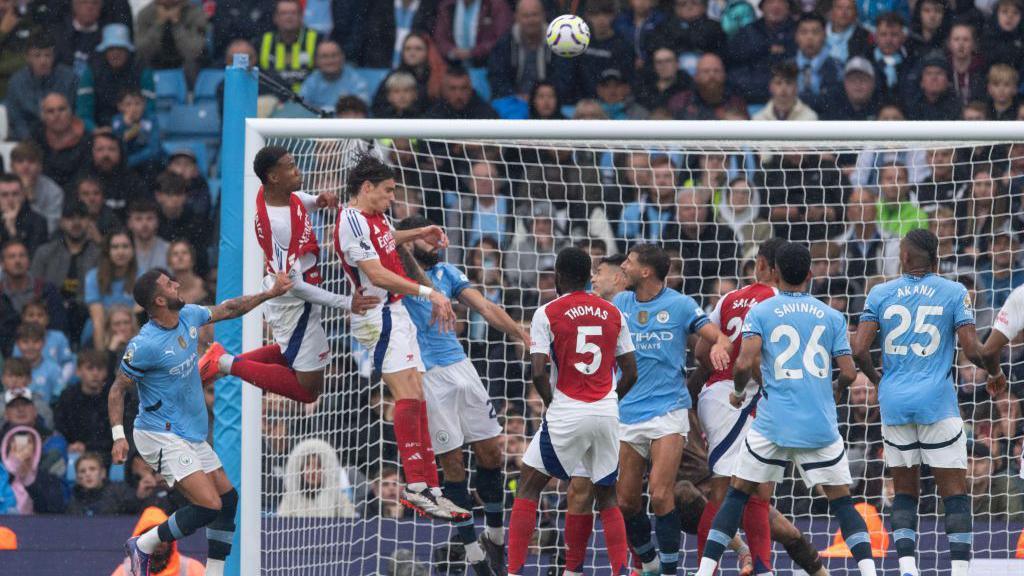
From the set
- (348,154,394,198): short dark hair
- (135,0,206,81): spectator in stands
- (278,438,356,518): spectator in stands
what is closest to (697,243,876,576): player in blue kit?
(348,154,394,198): short dark hair

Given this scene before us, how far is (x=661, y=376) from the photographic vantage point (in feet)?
31.3

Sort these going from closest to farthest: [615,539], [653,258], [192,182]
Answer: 1. [615,539]
2. [653,258]
3. [192,182]

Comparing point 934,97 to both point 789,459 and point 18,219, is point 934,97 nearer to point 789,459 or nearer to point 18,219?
point 789,459

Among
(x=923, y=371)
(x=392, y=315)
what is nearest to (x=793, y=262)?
(x=923, y=371)

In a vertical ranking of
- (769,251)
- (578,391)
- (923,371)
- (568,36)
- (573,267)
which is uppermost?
(568,36)

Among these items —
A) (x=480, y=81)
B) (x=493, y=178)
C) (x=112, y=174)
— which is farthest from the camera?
(x=480, y=81)

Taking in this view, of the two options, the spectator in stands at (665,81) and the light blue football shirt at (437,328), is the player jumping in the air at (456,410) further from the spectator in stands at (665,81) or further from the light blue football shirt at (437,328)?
the spectator in stands at (665,81)

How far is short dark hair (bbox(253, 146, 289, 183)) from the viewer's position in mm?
9438

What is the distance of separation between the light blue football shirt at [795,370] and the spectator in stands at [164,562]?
12.4 ft

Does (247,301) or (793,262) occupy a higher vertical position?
(793,262)

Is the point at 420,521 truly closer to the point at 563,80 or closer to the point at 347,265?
the point at 347,265

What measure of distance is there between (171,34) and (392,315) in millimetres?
7280

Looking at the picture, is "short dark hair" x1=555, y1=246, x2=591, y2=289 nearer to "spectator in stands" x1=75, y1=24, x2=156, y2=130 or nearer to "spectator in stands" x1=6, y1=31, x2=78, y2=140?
"spectator in stands" x1=75, y1=24, x2=156, y2=130

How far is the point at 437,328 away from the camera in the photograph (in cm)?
1010
